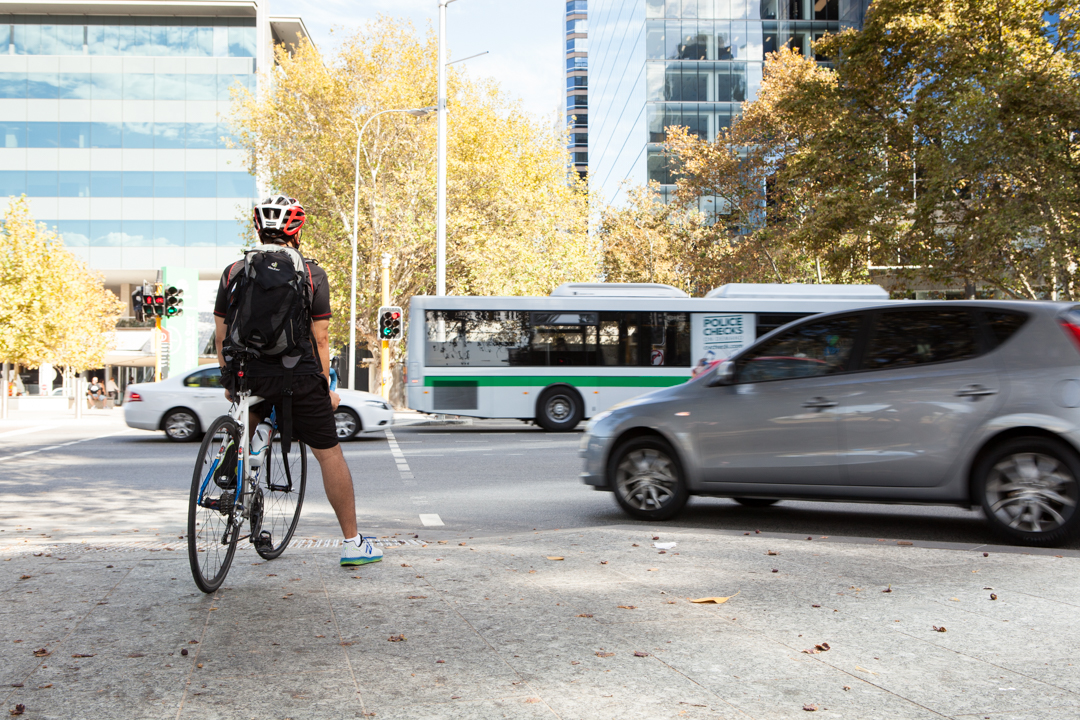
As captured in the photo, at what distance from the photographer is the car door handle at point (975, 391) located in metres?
6.35

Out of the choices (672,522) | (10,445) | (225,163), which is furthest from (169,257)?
(672,522)

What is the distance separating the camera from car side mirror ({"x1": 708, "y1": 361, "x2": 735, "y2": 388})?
24.0 feet

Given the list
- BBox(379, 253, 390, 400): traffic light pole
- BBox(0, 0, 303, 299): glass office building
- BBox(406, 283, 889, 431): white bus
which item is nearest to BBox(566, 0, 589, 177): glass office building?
BBox(0, 0, 303, 299): glass office building

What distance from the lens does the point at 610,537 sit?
248 inches

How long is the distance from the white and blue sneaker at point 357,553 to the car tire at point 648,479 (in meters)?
2.75

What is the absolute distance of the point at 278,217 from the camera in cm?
471

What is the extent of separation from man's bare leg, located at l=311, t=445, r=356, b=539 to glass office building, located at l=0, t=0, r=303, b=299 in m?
54.6

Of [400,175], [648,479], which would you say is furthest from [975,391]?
[400,175]

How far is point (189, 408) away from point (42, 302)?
2391cm

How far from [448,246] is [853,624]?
3027 centimetres

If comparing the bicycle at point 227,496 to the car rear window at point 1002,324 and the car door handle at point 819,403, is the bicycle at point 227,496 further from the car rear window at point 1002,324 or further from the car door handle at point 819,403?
the car rear window at point 1002,324

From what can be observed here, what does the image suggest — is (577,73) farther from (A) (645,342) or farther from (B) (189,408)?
(B) (189,408)

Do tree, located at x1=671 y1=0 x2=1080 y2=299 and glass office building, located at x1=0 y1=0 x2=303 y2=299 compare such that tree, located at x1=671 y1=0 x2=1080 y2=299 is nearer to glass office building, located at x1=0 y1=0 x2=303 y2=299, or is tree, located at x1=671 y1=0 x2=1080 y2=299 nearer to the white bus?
the white bus

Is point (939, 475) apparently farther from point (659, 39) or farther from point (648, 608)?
point (659, 39)
